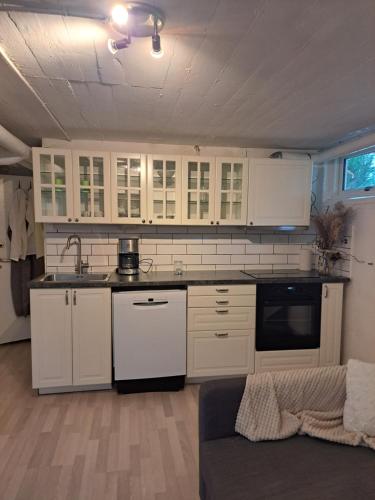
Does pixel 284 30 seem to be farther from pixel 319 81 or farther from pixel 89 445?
pixel 89 445

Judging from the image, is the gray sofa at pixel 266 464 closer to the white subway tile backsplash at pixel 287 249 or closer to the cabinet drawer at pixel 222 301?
the cabinet drawer at pixel 222 301

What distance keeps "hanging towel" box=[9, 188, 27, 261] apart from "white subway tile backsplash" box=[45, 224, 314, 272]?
2.44 ft

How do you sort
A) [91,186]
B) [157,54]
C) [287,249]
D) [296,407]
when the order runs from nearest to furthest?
[157,54]
[296,407]
[91,186]
[287,249]

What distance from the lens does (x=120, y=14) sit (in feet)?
3.78

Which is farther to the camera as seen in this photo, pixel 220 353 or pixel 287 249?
pixel 287 249

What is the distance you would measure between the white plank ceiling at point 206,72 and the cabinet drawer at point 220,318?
5.18 feet

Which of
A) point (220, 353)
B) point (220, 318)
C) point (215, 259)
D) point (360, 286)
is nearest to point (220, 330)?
point (220, 318)

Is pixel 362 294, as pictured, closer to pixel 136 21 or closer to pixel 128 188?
pixel 128 188

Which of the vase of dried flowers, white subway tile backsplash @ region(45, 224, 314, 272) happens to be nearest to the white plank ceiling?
the vase of dried flowers

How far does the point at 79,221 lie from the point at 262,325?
1921 mm

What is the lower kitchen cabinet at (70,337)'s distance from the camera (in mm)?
2596

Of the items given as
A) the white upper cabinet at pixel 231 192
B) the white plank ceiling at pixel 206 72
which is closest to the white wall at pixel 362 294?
the white plank ceiling at pixel 206 72

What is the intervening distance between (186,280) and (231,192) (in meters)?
0.99

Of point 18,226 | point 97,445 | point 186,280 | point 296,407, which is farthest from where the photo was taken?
point 18,226
